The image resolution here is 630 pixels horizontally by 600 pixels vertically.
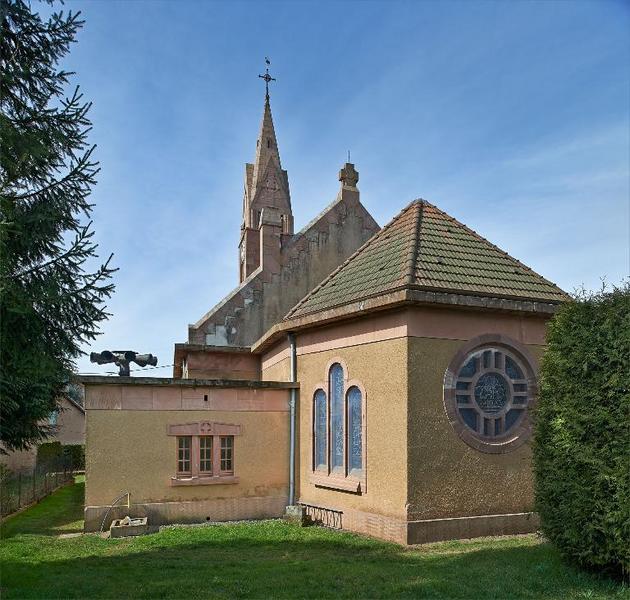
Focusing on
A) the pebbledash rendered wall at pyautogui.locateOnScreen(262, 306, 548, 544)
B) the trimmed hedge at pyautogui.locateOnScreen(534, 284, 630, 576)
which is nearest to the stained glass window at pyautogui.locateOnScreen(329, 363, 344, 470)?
the pebbledash rendered wall at pyautogui.locateOnScreen(262, 306, 548, 544)

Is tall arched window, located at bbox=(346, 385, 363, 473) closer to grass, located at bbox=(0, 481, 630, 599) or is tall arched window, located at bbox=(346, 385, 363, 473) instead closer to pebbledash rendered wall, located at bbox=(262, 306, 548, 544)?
pebbledash rendered wall, located at bbox=(262, 306, 548, 544)

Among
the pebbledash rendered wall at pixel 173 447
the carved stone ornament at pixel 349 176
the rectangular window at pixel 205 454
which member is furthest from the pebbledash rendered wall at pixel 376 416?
the carved stone ornament at pixel 349 176

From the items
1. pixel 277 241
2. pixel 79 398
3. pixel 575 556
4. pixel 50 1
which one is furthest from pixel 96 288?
pixel 79 398

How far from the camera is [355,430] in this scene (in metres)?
12.5

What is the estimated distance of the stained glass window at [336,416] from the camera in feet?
42.8

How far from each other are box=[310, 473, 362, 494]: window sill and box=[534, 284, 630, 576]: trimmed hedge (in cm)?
433

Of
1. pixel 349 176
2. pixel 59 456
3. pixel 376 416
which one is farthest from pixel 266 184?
pixel 376 416

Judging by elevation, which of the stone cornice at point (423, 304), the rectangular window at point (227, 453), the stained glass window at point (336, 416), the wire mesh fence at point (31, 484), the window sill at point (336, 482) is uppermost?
the stone cornice at point (423, 304)

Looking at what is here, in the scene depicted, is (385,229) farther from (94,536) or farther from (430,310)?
(94,536)

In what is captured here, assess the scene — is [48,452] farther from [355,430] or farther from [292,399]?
[355,430]

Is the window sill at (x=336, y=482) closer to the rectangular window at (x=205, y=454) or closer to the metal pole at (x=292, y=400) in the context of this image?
the metal pole at (x=292, y=400)

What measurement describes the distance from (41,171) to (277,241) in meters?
14.4

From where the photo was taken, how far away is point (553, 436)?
8281 mm

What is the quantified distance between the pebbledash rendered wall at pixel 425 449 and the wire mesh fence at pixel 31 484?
9.04 metres
